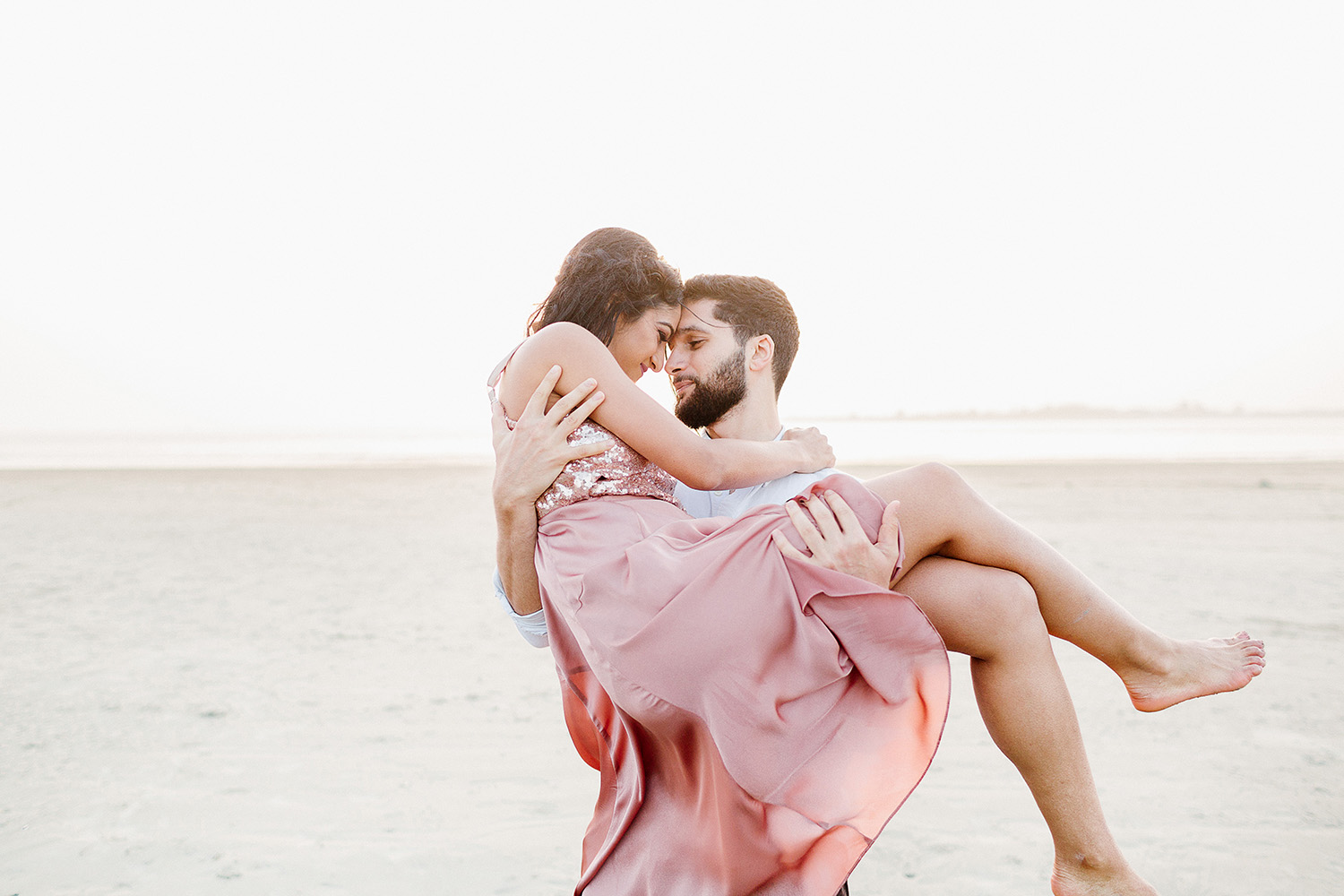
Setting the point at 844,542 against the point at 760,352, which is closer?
the point at 844,542

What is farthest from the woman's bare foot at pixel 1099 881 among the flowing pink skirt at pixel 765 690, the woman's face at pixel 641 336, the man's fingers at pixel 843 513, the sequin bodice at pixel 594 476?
the woman's face at pixel 641 336

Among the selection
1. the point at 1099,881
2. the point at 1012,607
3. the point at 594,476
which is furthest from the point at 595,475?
the point at 1099,881

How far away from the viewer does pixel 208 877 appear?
2840 mm

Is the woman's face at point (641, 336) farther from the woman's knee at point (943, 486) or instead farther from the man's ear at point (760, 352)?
the woman's knee at point (943, 486)

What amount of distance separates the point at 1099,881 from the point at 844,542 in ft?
3.70

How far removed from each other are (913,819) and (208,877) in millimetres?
2500

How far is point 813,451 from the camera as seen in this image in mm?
2766

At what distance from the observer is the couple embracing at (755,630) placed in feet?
6.70

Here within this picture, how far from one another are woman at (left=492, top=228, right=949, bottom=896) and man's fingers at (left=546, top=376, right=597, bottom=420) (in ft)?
1.01

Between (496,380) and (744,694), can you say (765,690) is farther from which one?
(496,380)

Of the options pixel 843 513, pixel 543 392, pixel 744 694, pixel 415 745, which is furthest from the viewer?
pixel 415 745

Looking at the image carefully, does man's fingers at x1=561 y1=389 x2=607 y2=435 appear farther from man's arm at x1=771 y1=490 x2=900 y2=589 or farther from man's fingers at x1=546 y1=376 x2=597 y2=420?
man's arm at x1=771 y1=490 x2=900 y2=589

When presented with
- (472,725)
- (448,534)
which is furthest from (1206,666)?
(448,534)

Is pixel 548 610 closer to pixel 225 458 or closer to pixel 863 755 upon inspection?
pixel 863 755
